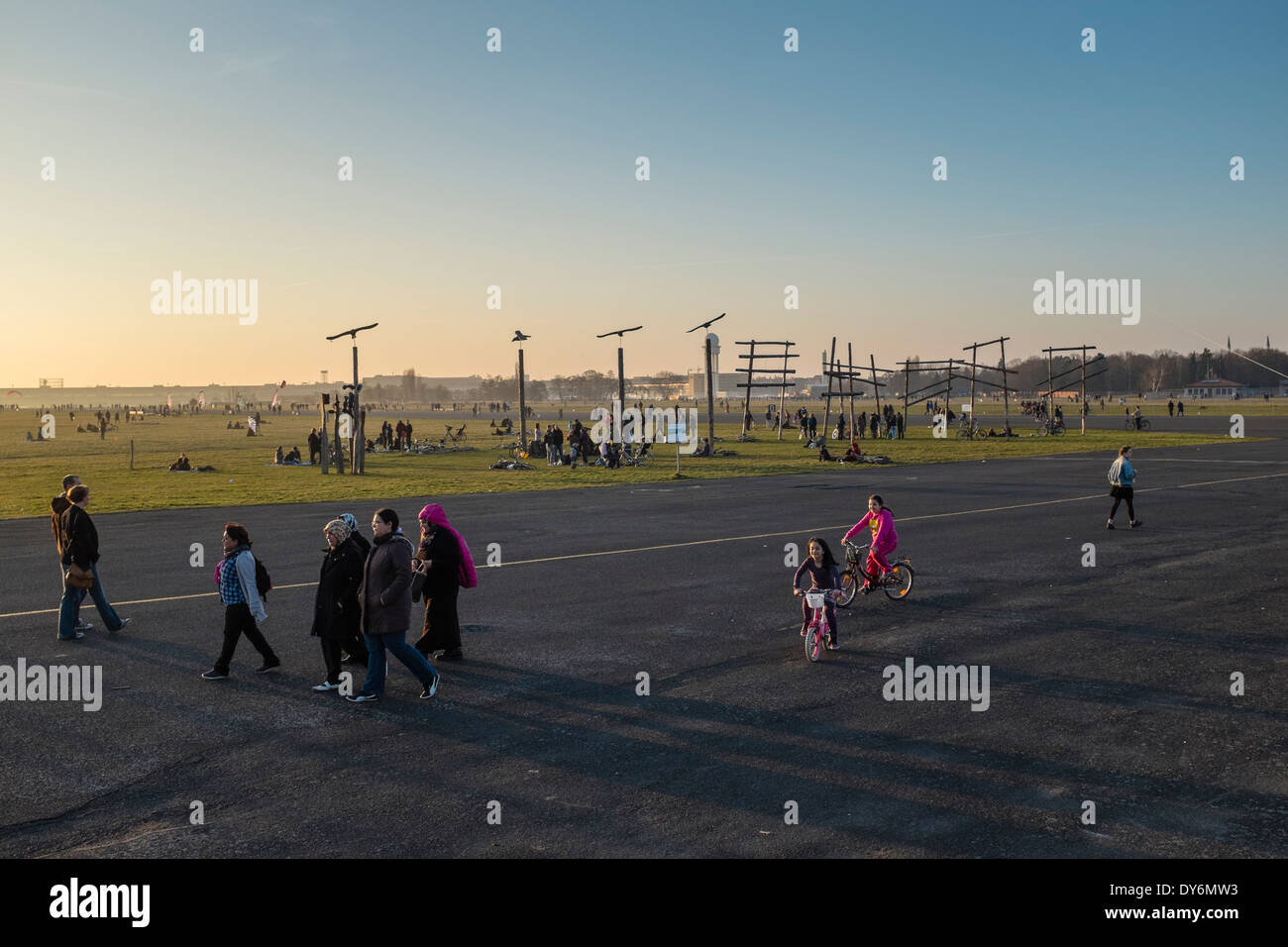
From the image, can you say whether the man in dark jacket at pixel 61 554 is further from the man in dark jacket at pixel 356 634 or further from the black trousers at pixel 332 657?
the black trousers at pixel 332 657

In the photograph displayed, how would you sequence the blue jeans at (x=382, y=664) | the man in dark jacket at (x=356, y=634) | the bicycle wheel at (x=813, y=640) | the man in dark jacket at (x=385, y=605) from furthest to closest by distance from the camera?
the bicycle wheel at (x=813, y=640) < the man in dark jacket at (x=356, y=634) < the blue jeans at (x=382, y=664) < the man in dark jacket at (x=385, y=605)

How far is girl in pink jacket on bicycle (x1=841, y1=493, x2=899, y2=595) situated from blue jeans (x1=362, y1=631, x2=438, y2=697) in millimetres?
6591

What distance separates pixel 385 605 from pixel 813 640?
16.6ft

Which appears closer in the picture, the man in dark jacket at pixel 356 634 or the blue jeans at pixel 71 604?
the man in dark jacket at pixel 356 634

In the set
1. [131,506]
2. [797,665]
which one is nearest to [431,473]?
[131,506]

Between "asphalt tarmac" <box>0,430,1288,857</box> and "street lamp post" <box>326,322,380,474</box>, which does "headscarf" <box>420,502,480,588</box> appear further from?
"street lamp post" <box>326,322,380,474</box>

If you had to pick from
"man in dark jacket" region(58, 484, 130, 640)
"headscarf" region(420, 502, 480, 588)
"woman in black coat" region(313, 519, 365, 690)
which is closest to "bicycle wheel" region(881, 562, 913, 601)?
"headscarf" region(420, 502, 480, 588)

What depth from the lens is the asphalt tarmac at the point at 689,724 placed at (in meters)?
6.84

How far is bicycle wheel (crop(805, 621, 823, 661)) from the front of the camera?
37.0ft

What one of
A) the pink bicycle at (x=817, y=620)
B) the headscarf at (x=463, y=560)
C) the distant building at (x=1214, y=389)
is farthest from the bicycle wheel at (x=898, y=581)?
the distant building at (x=1214, y=389)

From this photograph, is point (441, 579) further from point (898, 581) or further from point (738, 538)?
point (738, 538)
